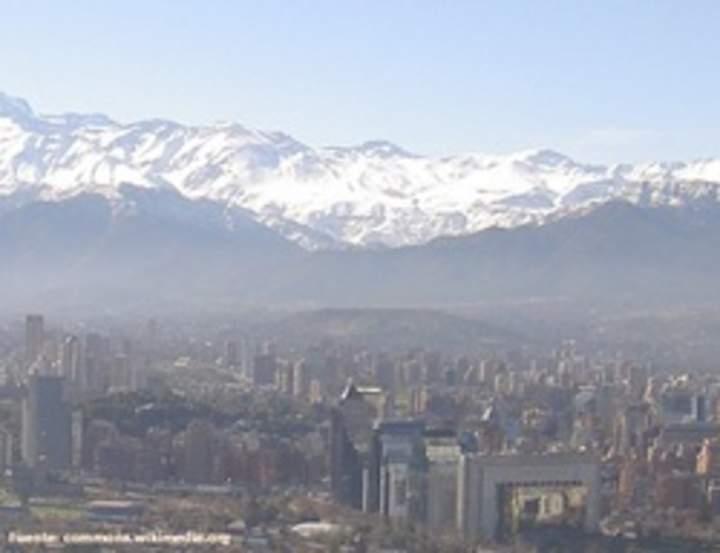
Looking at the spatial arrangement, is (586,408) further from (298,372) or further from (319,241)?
(319,241)

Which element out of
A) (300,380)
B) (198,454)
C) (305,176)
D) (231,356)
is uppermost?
(305,176)

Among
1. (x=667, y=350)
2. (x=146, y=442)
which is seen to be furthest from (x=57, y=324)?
(x=146, y=442)

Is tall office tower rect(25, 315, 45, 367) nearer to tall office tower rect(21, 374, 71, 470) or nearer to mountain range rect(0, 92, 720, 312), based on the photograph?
tall office tower rect(21, 374, 71, 470)

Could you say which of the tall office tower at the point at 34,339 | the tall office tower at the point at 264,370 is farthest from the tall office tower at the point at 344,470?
the tall office tower at the point at 34,339

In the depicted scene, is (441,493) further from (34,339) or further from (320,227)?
(320,227)

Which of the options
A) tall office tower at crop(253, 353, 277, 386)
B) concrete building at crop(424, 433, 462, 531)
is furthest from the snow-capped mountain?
concrete building at crop(424, 433, 462, 531)

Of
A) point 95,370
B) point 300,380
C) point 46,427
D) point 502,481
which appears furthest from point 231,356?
point 502,481

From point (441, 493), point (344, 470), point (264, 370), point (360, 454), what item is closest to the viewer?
point (441, 493)
